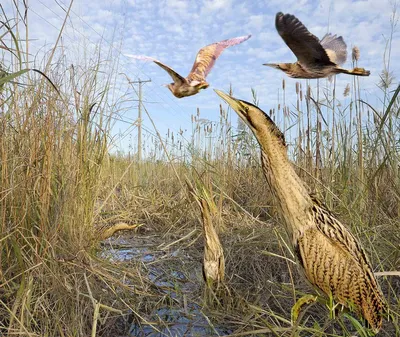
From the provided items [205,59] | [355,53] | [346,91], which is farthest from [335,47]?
[346,91]

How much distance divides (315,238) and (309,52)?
1.80 ft

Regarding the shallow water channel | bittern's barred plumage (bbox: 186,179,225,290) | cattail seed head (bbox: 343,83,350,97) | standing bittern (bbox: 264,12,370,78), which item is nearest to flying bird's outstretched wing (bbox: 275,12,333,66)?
standing bittern (bbox: 264,12,370,78)

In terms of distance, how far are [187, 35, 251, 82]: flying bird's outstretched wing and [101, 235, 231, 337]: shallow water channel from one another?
37.5 inches

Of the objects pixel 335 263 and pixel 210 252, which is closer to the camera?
pixel 335 263

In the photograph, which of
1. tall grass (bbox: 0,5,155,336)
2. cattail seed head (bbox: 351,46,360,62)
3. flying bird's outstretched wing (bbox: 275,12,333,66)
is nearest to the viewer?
flying bird's outstretched wing (bbox: 275,12,333,66)

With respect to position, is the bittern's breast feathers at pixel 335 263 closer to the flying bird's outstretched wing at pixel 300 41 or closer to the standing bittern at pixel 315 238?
the standing bittern at pixel 315 238

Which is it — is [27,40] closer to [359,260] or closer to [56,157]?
[56,157]

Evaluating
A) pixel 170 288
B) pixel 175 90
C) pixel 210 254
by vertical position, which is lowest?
pixel 170 288

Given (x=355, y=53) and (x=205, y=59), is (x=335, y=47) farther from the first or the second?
(x=355, y=53)

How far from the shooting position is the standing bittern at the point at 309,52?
851 mm

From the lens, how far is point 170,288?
1969 mm

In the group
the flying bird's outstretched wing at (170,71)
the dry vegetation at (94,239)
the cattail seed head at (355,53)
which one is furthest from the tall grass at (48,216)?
the cattail seed head at (355,53)

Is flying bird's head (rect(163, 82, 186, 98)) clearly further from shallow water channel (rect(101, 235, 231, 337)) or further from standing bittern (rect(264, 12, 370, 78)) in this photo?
shallow water channel (rect(101, 235, 231, 337))

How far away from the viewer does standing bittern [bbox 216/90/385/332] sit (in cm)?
116
